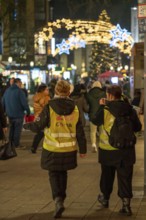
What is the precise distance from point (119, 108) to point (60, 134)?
865mm

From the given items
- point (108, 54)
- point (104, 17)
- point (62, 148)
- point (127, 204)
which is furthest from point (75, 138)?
point (108, 54)

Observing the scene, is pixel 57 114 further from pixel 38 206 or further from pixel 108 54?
pixel 108 54

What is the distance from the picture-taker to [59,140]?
7.77m

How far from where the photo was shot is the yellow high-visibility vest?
7.75 metres

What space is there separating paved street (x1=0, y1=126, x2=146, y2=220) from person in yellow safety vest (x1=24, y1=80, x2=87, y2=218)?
0.42 meters

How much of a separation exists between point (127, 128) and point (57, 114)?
0.94 metres

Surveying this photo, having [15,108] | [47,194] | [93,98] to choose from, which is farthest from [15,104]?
[47,194]

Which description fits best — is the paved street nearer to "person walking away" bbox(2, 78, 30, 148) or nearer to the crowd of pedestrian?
the crowd of pedestrian

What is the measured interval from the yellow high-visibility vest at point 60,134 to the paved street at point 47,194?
912 mm

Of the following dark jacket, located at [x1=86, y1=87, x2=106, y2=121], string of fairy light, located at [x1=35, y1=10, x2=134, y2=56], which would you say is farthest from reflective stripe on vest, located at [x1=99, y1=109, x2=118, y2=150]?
string of fairy light, located at [x1=35, y1=10, x2=134, y2=56]

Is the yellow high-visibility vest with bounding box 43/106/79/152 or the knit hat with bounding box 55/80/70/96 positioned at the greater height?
the knit hat with bounding box 55/80/70/96

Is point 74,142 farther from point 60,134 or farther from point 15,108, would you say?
point 15,108

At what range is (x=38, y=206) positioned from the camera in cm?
852

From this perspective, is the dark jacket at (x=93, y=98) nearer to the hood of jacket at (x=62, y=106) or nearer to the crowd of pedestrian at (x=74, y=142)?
the crowd of pedestrian at (x=74, y=142)
